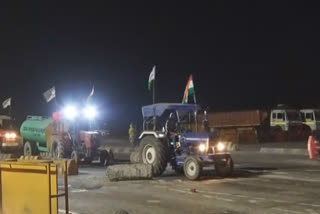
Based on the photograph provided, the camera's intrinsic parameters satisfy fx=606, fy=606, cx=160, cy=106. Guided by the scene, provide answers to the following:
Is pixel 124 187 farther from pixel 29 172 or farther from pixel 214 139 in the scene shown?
pixel 29 172

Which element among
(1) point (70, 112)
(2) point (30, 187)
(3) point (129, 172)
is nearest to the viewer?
(2) point (30, 187)

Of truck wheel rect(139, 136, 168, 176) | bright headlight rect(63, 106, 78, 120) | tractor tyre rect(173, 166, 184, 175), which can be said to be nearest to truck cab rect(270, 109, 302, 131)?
bright headlight rect(63, 106, 78, 120)

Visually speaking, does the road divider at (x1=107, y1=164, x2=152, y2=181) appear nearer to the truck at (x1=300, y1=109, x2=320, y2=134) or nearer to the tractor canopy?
the tractor canopy

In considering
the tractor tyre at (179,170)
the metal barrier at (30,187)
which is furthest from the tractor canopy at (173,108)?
the metal barrier at (30,187)

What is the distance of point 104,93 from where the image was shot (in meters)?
85.3

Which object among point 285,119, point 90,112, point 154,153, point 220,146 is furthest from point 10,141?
point 285,119

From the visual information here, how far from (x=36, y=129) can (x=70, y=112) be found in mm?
3883

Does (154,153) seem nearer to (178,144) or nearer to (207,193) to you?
(178,144)

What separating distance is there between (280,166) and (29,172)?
14951mm

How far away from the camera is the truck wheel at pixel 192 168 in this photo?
18.2m

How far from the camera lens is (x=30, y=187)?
9.37 meters

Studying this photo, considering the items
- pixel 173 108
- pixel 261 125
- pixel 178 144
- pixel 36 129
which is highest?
pixel 261 125

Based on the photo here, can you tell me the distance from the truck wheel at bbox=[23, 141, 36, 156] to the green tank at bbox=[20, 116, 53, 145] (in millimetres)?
274

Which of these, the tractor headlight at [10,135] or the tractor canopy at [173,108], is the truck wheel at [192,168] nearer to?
the tractor canopy at [173,108]
